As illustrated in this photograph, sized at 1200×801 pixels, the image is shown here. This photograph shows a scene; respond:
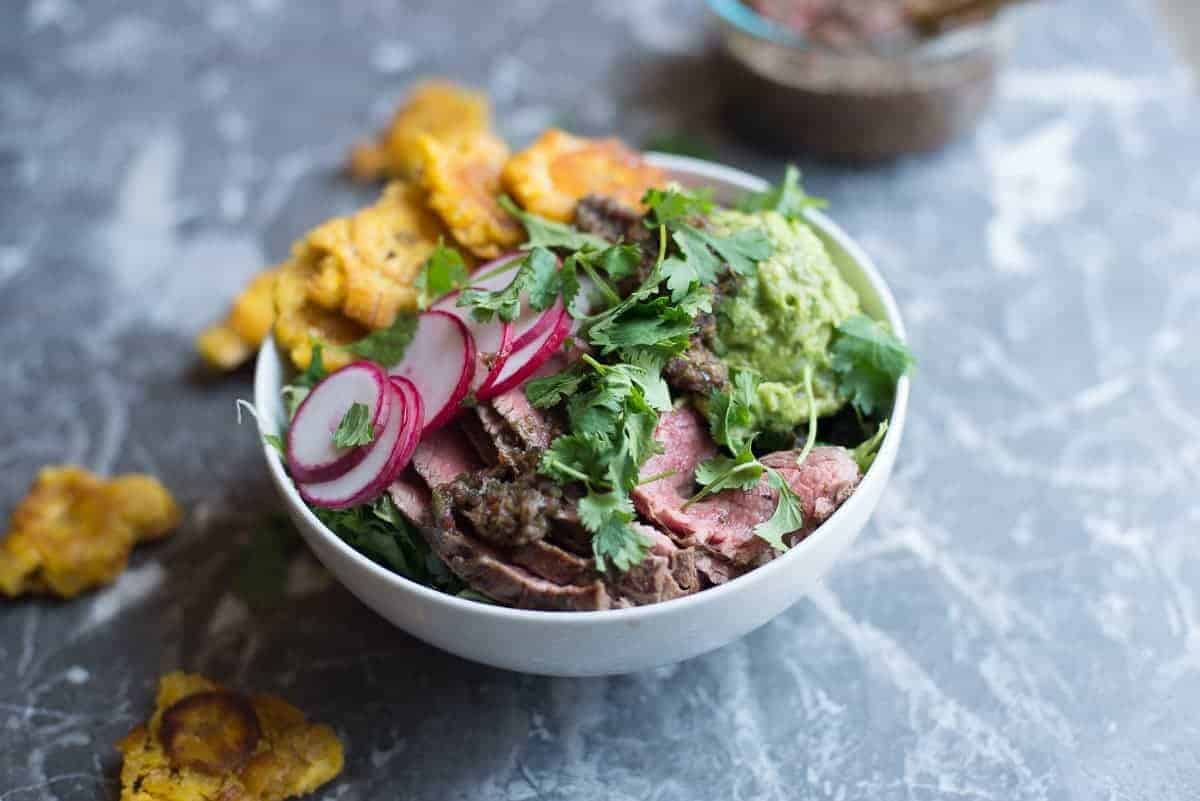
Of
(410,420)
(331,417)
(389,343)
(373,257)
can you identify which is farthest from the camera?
(373,257)

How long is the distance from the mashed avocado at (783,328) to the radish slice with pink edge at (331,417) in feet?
2.10

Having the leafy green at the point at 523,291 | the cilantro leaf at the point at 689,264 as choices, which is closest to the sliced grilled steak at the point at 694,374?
the cilantro leaf at the point at 689,264

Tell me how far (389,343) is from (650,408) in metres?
0.58

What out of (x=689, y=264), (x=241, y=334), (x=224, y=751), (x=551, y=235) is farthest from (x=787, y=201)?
(x=224, y=751)

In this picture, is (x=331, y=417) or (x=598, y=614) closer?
(x=598, y=614)

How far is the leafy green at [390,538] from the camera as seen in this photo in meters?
2.21

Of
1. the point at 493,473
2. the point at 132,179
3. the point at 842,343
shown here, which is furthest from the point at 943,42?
the point at 132,179

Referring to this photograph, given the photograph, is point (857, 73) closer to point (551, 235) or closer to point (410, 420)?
point (551, 235)

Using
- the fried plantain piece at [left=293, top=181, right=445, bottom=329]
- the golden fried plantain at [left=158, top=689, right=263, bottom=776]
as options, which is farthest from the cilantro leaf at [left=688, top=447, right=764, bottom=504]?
the golden fried plantain at [left=158, top=689, right=263, bottom=776]

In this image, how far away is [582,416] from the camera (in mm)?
2131

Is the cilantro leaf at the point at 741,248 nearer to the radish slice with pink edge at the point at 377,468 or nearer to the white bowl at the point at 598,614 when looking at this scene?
the white bowl at the point at 598,614

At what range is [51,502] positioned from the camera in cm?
273

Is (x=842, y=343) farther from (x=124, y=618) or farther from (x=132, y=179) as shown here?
(x=132, y=179)

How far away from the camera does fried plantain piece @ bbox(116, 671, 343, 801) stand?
2273mm
